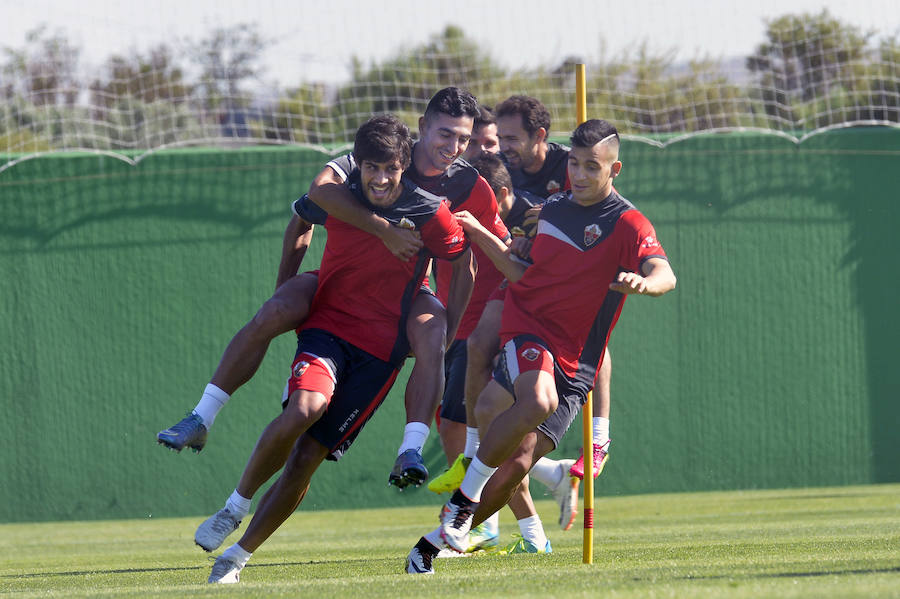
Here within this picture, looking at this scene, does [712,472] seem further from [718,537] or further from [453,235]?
[453,235]

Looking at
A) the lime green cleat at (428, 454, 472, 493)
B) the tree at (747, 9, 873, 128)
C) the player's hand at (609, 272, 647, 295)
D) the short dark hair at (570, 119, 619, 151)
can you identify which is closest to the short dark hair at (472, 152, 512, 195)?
the short dark hair at (570, 119, 619, 151)

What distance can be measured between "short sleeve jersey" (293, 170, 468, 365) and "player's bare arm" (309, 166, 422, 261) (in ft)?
0.28

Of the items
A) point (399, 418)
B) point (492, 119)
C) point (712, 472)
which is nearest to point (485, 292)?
point (492, 119)

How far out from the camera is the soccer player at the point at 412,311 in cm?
528

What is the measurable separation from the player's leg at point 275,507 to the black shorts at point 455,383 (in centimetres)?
154

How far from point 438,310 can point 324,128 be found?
319 inches

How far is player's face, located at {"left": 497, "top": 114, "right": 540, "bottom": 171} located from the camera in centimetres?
676

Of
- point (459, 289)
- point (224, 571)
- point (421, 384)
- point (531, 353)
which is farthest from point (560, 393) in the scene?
point (224, 571)

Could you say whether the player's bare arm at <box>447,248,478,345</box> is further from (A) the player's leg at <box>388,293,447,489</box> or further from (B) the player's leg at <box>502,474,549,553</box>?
(B) the player's leg at <box>502,474,549,553</box>

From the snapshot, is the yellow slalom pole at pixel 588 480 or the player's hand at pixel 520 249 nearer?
the yellow slalom pole at pixel 588 480

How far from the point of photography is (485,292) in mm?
7043

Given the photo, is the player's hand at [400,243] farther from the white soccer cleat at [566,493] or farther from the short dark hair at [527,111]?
the white soccer cleat at [566,493]

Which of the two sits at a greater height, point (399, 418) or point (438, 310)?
point (438, 310)

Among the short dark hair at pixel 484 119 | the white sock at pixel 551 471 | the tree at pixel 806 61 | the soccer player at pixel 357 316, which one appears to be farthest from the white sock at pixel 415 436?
the tree at pixel 806 61
